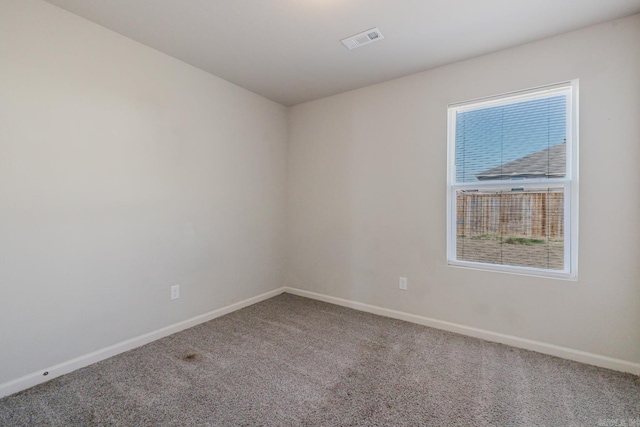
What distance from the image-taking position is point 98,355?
2.14 metres

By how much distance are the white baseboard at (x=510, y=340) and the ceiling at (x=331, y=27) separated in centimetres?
239

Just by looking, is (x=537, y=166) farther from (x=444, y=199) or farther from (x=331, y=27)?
(x=331, y=27)

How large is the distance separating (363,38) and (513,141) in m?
1.51

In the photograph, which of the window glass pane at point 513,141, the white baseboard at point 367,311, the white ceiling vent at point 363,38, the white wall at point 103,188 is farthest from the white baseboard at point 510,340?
the white ceiling vent at point 363,38

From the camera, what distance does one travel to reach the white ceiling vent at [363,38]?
2186mm

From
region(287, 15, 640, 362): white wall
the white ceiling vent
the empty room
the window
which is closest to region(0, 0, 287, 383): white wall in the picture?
the empty room

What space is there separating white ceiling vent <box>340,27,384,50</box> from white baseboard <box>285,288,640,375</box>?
8.23ft

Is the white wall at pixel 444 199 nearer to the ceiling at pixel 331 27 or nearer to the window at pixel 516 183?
the window at pixel 516 183

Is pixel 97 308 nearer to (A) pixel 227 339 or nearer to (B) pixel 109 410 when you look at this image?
(B) pixel 109 410

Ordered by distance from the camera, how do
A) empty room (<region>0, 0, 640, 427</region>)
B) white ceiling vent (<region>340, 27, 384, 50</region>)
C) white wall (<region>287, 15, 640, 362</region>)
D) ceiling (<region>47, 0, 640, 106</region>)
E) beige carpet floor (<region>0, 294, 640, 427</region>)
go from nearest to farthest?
beige carpet floor (<region>0, 294, 640, 427</region>), empty room (<region>0, 0, 640, 427</region>), ceiling (<region>47, 0, 640, 106</region>), white wall (<region>287, 15, 640, 362</region>), white ceiling vent (<region>340, 27, 384, 50</region>)

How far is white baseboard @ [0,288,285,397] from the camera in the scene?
1.80m

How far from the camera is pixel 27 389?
1812 millimetres

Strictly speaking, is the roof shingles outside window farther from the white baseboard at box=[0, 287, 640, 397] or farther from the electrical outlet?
the electrical outlet

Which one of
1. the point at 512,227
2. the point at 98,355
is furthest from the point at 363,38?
the point at 98,355
